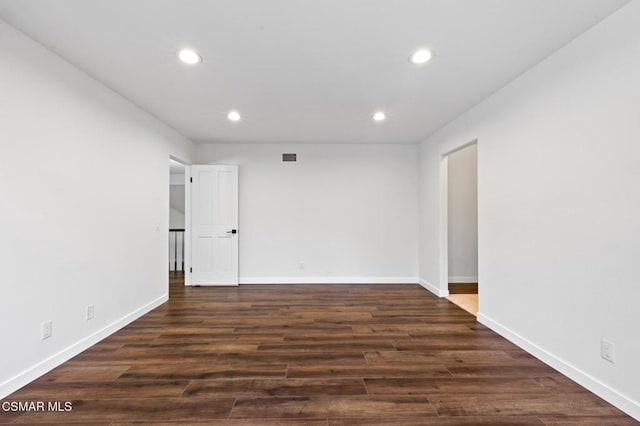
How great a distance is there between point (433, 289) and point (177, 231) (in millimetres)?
5938

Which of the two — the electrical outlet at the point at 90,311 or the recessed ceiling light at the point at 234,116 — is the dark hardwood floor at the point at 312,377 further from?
the recessed ceiling light at the point at 234,116

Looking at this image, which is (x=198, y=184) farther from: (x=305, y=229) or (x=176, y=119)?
(x=305, y=229)

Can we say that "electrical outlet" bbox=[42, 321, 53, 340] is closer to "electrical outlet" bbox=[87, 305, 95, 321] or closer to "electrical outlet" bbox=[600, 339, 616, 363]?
"electrical outlet" bbox=[87, 305, 95, 321]

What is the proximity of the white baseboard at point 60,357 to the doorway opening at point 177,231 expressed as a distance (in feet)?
6.20

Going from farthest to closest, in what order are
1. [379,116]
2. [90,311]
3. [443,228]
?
[443,228] → [379,116] → [90,311]

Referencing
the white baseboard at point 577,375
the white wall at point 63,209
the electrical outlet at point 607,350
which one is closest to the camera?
the white baseboard at point 577,375

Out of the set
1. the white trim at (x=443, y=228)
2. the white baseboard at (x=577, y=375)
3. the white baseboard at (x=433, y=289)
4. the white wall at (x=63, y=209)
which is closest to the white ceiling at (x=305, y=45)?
the white wall at (x=63, y=209)

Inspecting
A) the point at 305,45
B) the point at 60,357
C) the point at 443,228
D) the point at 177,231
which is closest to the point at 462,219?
the point at 443,228

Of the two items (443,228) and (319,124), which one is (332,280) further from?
(319,124)

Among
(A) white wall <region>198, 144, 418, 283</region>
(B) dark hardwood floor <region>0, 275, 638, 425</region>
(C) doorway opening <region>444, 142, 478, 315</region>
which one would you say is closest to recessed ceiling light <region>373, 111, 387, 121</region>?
(A) white wall <region>198, 144, 418, 283</region>

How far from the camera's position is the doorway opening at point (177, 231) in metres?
5.87

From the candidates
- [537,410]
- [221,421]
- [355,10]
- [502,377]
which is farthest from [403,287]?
[355,10]

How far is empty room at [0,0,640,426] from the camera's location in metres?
1.88

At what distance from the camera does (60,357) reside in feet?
7.98
